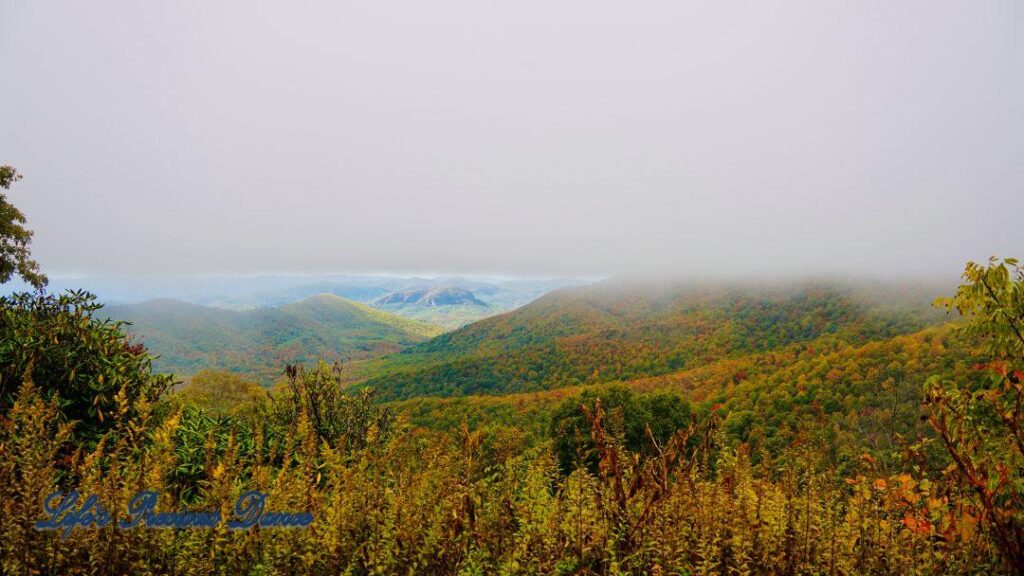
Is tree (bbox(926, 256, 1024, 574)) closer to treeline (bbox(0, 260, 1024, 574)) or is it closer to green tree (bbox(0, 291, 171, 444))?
treeline (bbox(0, 260, 1024, 574))

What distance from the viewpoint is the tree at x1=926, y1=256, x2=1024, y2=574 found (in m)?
2.93

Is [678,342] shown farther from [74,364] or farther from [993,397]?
[74,364]

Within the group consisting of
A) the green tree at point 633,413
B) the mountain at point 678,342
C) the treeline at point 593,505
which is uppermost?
the treeline at point 593,505

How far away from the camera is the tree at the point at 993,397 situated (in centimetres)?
293

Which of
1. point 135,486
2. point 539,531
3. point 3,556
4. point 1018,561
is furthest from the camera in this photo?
point 539,531

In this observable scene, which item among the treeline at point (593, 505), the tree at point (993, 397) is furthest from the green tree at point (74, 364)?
the tree at point (993, 397)

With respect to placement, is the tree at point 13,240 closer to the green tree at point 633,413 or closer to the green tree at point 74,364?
the green tree at point 74,364

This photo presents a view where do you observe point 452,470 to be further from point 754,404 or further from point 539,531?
point 754,404

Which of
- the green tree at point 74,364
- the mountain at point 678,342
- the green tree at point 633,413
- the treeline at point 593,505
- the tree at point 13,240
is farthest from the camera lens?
the mountain at point 678,342

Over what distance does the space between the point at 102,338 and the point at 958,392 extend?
1012cm

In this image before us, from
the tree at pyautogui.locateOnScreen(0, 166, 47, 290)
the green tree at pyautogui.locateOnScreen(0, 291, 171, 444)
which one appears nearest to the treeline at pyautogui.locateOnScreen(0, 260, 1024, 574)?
the green tree at pyautogui.locateOnScreen(0, 291, 171, 444)

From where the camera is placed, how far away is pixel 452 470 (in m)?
4.05

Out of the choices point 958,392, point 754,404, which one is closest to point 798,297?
point 754,404

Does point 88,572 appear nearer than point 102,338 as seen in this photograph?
Yes
